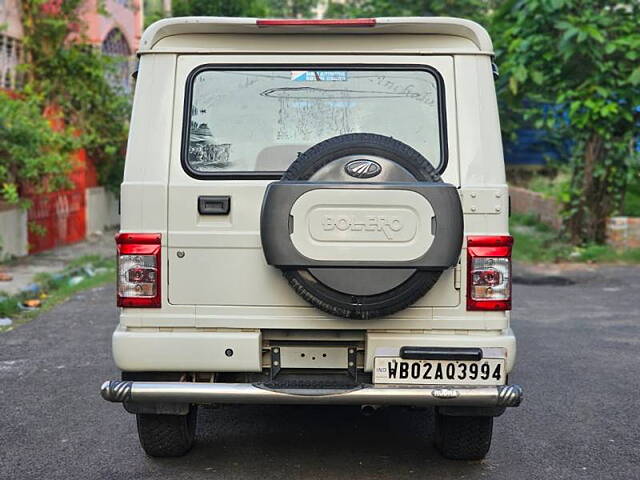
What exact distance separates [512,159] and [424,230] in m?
23.5

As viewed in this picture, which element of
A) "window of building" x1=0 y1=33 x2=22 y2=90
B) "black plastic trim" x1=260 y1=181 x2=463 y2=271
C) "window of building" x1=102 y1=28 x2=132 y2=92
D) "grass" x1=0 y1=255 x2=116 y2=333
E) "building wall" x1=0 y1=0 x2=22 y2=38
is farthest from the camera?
"window of building" x1=102 y1=28 x2=132 y2=92

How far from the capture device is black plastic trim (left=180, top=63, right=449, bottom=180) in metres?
4.80

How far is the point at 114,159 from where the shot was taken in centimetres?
1984

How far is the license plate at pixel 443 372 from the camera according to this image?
15.1ft

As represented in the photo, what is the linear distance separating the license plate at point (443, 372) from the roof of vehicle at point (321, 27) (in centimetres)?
152

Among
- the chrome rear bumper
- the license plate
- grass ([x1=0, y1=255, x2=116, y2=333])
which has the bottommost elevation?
grass ([x1=0, y1=255, x2=116, y2=333])

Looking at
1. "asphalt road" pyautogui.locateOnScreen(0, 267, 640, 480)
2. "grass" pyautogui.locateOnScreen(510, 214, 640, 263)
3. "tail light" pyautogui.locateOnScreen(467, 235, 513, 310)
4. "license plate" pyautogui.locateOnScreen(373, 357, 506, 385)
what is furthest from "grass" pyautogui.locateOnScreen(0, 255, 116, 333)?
"grass" pyautogui.locateOnScreen(510, 214, 640, 263)

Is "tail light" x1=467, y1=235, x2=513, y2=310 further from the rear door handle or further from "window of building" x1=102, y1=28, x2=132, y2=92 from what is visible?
"window of building" x1=102, y1=28, x2=132, y2=92

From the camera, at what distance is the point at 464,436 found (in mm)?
5137

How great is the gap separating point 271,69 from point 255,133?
0.33 m

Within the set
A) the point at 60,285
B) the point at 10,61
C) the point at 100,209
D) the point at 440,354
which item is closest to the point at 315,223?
the point at 440,354

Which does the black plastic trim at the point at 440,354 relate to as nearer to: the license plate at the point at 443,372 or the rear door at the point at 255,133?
the license plate at the point at 443,372

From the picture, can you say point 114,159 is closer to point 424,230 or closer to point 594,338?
point 594,338

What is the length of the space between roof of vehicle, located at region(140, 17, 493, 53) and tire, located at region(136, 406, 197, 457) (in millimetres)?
1852
